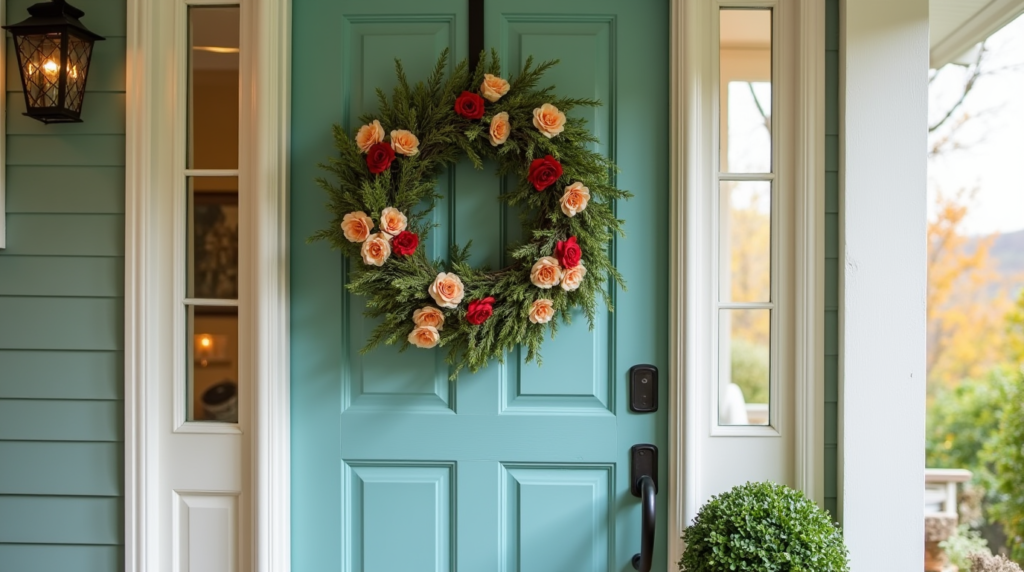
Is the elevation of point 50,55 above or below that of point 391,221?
above

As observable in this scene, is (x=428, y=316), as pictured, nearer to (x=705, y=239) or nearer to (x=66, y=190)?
(x=705, y=239)

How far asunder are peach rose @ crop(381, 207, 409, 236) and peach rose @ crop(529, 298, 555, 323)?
39 centimetres

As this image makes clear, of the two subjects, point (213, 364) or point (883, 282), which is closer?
point (883, 282)

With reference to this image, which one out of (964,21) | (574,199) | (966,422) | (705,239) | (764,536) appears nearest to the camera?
(764,536)

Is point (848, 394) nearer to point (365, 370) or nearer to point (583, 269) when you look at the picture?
point (583, 269)

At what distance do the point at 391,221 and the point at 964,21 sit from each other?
2.19 m

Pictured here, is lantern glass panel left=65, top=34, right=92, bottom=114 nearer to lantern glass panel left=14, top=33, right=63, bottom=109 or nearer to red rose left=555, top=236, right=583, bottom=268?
lantern glass panel left=14, top=33, right=63, bottom=109

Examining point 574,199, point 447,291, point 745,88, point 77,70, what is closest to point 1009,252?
point 745,88

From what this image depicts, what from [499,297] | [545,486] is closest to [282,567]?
[545,486]

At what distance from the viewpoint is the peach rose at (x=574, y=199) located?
1.51 m

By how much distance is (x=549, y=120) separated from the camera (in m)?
1.53

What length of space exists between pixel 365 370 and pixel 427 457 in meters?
0.30

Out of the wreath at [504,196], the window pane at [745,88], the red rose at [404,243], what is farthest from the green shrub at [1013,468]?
the red rose at [404,243]

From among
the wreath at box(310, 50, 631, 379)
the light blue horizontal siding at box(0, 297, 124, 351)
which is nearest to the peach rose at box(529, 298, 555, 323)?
the wreath at box(310, 50, 631, 379)
